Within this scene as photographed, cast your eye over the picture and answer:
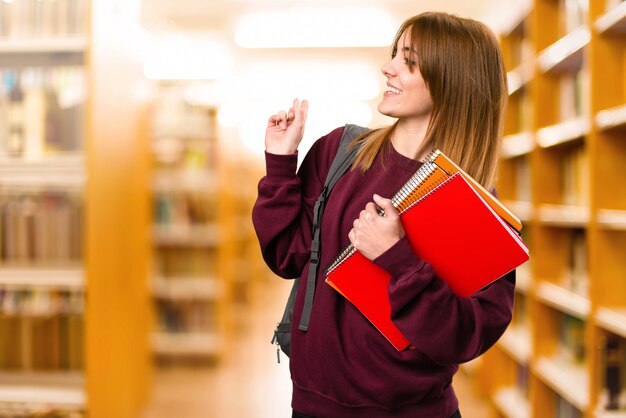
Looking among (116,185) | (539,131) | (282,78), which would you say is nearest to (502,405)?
(539,131)

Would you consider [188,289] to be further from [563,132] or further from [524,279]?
[563,132]

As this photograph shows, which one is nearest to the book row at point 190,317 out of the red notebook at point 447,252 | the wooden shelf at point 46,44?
the wooden shelf at point 46,44

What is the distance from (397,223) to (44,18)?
7.80 feet

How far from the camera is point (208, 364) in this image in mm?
5117

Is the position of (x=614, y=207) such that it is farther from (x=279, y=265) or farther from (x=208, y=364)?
(x=208, y=364)

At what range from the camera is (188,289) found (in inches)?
200

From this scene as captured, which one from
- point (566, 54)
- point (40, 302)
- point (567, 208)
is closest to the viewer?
point (566, 54)

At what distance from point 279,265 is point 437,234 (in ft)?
1.15

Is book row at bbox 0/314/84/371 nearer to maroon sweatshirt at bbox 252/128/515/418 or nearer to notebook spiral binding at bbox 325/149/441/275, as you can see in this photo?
maroon sweatshirt at bbox 252/128/515/418

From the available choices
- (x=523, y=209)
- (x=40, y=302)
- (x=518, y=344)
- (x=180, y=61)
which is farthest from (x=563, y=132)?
(x=180, y=61)

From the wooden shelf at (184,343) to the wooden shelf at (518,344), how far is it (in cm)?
223

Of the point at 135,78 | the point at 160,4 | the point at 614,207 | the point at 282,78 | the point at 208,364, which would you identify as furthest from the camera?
the point at 282,78

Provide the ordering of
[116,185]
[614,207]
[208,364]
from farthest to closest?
[208,364], [116,185], [614,207]

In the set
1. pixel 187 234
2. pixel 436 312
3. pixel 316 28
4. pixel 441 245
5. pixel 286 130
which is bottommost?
pixel 187 234
